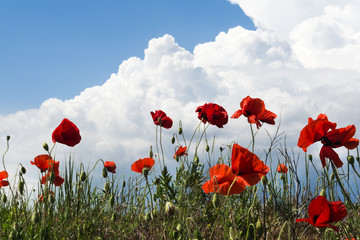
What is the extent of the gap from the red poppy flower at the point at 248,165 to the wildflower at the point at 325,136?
1.09 feet

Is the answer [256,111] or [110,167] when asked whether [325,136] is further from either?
[110,167]

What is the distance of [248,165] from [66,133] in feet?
4.86

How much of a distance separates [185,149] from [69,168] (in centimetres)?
109

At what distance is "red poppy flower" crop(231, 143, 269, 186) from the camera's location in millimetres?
1824

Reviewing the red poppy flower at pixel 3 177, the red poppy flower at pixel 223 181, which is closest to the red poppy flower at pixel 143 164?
the red poppy flower at pixel 3 177

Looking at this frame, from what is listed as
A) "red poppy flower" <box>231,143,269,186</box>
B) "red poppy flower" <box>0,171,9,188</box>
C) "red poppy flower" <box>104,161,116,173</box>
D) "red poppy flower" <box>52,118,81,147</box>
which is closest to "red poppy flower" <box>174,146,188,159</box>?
"red poppy flower" <box>104,161,116,173</box>

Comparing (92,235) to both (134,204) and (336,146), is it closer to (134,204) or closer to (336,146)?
(134,204)

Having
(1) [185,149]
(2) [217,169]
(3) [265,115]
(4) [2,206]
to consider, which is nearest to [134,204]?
(1) [185,149]

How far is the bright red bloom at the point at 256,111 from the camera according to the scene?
9.98 ft

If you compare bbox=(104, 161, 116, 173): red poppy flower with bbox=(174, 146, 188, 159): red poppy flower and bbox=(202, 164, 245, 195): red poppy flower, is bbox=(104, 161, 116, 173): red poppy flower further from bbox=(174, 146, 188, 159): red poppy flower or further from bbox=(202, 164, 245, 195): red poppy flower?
bbox=(202, 164, 245, 195): red poppy flower

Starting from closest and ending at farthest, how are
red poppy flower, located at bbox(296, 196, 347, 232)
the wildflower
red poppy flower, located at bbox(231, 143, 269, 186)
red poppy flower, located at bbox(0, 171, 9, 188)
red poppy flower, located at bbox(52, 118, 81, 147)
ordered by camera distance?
red poppy flower, located at bbox(231, 143, 269, 186)
red poppy flower, located at bbox(296, 196, 347, 232)
the wildflower
red poppy flower, located at bbox(52, 118, 81, 147)
red poppy flower, located at bbox(0, 171, 9, 188)

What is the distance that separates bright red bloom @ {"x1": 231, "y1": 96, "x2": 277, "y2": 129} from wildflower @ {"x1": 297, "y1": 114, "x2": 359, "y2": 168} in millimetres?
981

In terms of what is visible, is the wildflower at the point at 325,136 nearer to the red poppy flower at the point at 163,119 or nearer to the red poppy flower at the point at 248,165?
the red poppy flower at the point at 248,165

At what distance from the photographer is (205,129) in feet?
12.2
